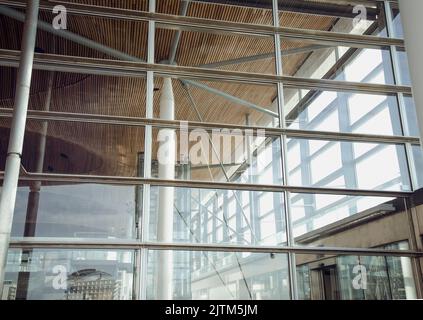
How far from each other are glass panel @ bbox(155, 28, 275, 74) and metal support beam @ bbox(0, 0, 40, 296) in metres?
2.14

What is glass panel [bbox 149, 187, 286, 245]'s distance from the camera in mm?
6992

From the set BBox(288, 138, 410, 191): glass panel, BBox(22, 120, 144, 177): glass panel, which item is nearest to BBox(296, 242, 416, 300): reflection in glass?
BBox(288, 138, 410, 191): glass panel

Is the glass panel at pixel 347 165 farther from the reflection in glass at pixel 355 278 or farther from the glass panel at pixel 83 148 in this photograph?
the glass panel at pixel 83 148

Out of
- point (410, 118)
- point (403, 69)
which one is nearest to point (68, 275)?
Result: point (410, 118)

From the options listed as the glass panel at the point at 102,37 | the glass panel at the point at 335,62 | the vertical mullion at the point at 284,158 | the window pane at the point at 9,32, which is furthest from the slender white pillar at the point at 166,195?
the window pane at the point at 9,32

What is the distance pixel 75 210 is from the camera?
271 inches

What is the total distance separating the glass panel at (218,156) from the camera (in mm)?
7461

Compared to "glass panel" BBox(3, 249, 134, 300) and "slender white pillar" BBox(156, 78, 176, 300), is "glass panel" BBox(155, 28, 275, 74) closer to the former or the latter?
"slender white pillar" BBox(156, 78, 176, 300)

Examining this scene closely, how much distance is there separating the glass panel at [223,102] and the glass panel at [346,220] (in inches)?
62.6

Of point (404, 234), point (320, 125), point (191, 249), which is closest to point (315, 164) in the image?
point (320, 125)

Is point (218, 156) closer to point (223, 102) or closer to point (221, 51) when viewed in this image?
point (223, 102)

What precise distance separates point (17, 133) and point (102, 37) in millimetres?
2502

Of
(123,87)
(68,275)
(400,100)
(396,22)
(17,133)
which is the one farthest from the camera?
(396,22)

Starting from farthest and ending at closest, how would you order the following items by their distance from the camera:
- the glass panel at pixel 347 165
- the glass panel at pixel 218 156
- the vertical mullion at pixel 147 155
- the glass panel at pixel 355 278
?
the glass panel at pixel 347 165 < the glass panel at pixel 218 156 < the glass panel at pixel 355 278 < the vertical mullion at pixel 147 155
